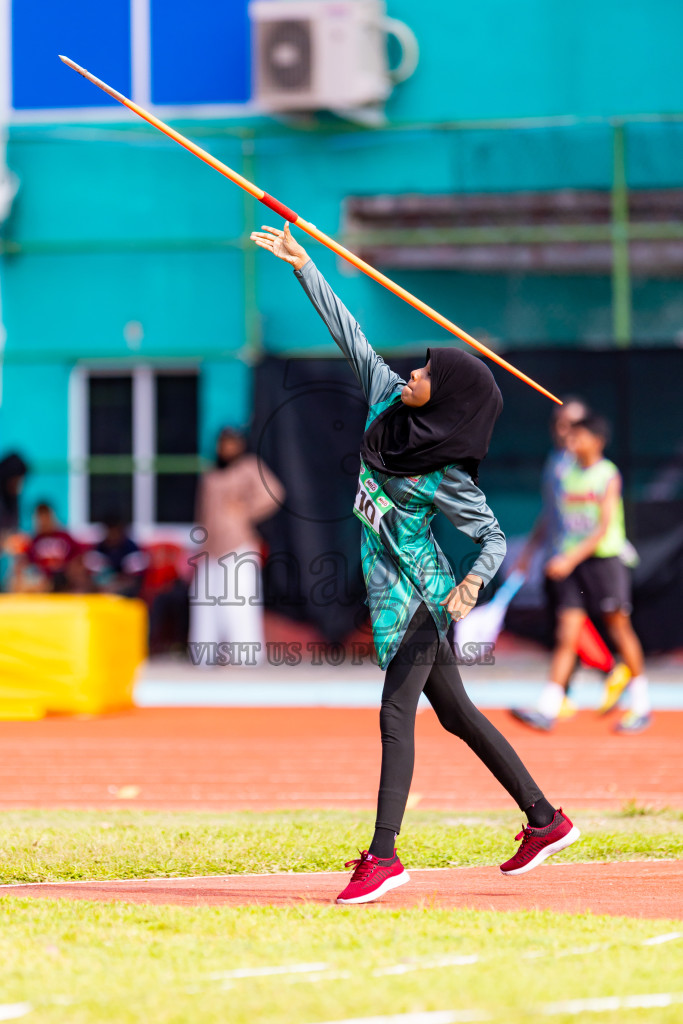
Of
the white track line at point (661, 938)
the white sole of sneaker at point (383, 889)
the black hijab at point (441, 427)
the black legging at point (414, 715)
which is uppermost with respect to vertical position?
the black hijab at point (441, 427)

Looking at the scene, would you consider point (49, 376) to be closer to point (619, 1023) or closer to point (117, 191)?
point (117, 191)

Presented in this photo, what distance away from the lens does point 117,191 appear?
16.4 m

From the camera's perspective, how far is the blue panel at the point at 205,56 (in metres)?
16.3

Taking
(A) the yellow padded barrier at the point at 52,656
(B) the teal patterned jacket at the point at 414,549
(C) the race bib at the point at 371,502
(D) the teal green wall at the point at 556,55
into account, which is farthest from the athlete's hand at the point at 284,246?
(D) the teal green wall at the point at 556,55

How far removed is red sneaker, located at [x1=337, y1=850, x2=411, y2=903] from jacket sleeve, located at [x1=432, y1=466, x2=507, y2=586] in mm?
998

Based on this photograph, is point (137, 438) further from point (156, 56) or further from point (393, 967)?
point (393, 967)

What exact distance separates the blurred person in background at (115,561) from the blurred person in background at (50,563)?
0.45ft

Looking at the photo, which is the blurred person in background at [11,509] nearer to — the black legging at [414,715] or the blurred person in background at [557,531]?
the blurred person in background at [557,531]

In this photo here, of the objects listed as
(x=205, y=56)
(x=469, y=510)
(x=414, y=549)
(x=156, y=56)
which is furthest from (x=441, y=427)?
(x=156, y=56)

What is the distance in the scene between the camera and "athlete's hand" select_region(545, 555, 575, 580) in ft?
33.8

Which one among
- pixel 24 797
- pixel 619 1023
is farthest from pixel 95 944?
pixel 24 797

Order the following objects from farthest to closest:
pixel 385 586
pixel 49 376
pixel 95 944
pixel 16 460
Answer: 1. pixel 49 376
2. pixel 16 460
3. pixel 385 586
4. pixel 95 944

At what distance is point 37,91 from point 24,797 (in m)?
10.1

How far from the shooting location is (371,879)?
5.24 meters
